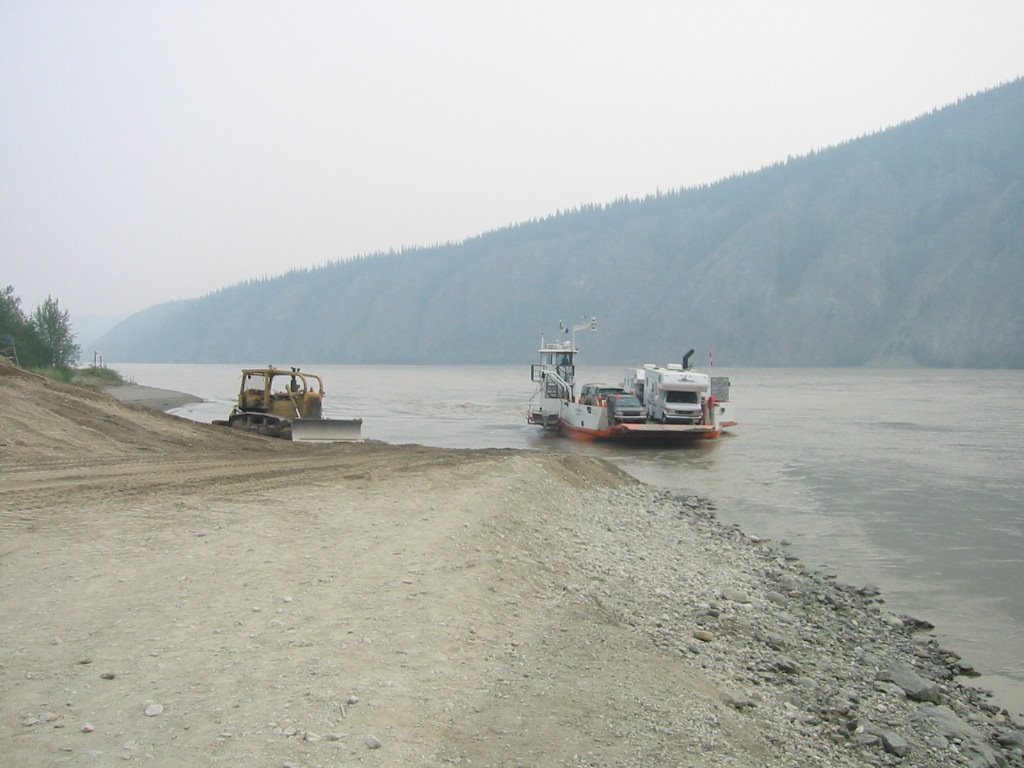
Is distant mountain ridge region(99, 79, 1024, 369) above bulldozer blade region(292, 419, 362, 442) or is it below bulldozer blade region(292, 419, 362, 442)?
above

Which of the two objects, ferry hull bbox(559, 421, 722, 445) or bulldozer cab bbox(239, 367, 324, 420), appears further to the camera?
ferry hull bbox(559, 421, 722, 445)

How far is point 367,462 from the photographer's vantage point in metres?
16.4

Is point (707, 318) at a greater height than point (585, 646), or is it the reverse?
point (707, 318)

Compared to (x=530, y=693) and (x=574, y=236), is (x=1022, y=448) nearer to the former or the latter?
(x=530, y=693)

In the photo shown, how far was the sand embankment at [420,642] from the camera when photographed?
5059 mm

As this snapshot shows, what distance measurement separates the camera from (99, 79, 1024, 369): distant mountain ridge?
101812 millimetres

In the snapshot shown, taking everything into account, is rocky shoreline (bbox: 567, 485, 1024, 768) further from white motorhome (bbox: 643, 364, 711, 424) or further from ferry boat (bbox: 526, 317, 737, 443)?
white motorhome (bbox: 643, 364, 711, 424)

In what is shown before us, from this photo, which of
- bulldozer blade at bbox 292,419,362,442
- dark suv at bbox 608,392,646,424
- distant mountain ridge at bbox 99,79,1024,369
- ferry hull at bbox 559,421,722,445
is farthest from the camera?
distant mountain ridge at bbox 99,79,1024,369

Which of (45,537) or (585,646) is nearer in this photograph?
(585,646)

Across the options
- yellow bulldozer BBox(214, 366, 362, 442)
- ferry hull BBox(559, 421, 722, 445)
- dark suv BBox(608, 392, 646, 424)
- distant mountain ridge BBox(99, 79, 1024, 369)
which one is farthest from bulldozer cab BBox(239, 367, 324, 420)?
distant mountain ridge BBox(99, 79, 1024, 369)

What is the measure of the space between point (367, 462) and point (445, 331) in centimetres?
13584

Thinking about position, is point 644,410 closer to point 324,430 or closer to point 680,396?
point 680,396

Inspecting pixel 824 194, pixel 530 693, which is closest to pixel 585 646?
pixel 530 693

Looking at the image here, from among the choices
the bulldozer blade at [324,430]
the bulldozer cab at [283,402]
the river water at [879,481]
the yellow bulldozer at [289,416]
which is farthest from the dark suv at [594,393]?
the bulldozer cab at [283,402]
